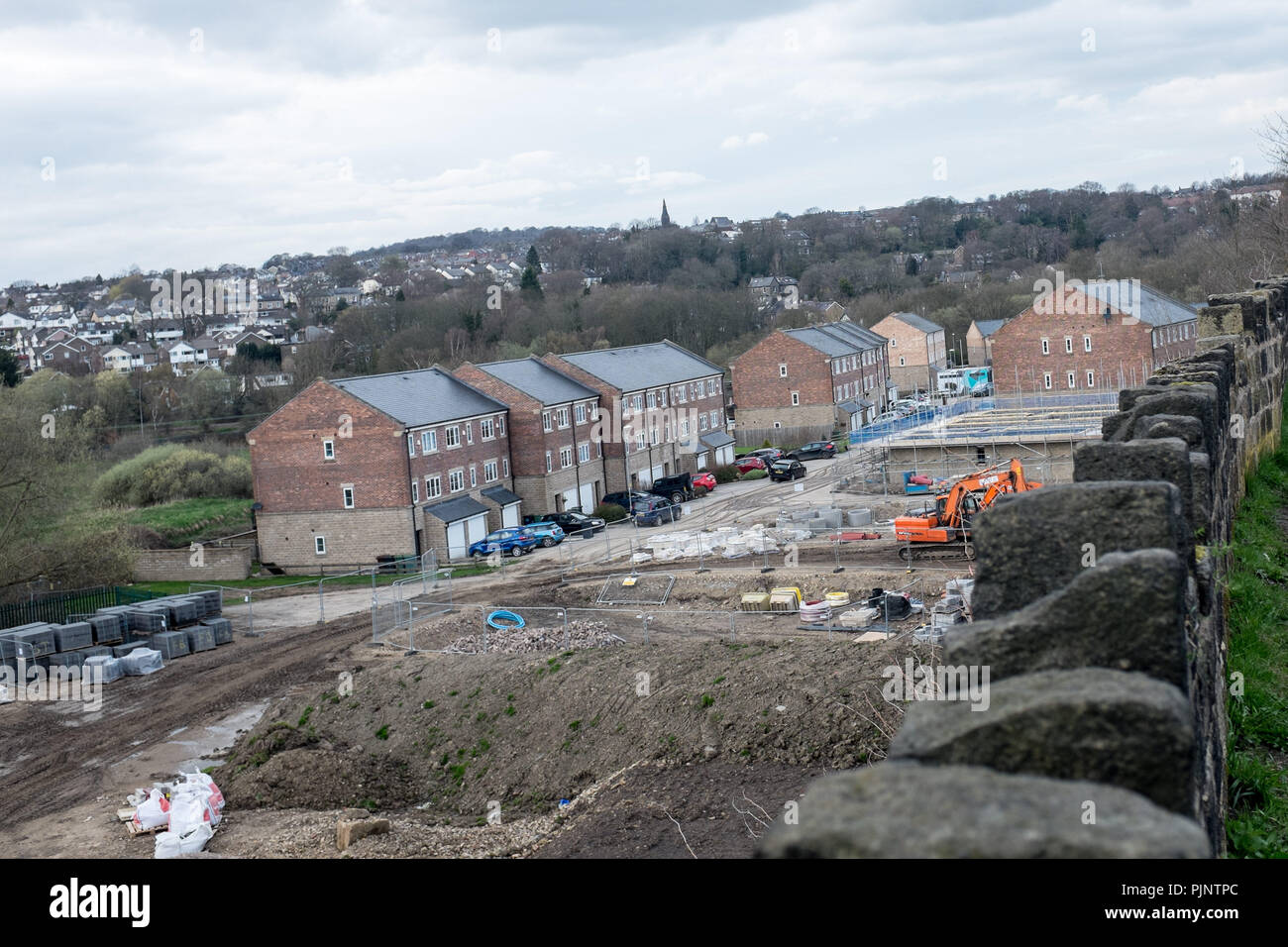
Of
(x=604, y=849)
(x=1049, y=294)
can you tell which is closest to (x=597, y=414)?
(x=1049, y=294)

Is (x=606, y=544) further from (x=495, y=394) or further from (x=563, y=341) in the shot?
(x=563, y=341)

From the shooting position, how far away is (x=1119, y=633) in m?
3.91

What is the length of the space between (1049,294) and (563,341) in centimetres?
3911

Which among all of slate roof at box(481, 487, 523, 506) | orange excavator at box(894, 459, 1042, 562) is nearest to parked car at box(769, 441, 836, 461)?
slate roof at box(481, 487, 523, 506)

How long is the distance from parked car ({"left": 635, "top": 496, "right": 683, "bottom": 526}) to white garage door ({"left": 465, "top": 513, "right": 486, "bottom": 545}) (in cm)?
657

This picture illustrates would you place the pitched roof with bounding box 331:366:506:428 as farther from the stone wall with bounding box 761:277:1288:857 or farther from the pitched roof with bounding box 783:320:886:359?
the stone wall with bounding box 761:277:1288:857

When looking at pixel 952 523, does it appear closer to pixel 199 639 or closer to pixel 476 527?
pixel 476 527

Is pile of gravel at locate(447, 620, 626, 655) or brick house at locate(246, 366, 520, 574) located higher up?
brick house at locate(246, 366, 520, 574)

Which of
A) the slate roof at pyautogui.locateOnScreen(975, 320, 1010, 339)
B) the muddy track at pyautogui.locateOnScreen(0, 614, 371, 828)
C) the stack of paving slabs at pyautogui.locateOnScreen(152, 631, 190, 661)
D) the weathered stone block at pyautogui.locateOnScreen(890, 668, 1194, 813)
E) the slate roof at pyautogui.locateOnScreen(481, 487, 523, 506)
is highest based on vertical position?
the slate roof at pyautogui.locateOnScreen(975, 320, 1010, 339)

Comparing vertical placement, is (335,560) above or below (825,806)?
below

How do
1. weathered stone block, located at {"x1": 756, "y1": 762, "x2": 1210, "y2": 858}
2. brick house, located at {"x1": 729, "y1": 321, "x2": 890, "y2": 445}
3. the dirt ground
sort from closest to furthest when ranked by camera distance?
1. weathered stone block, located at {"x1": 756, "y1": 762, "x2": 1210, "y2": 858}
2. the dirt ground
3. brick house, located at {"x1": 729, "y1": 321, "x2": 890, "y2": 445}

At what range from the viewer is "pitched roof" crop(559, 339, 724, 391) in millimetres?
62719

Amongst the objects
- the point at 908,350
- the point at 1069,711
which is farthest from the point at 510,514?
the point at 908,350

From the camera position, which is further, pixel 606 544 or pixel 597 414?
pixel 597 414
